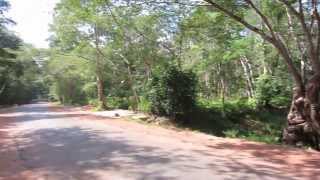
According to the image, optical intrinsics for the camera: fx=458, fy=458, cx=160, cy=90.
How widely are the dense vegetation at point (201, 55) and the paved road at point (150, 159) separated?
3.50 m

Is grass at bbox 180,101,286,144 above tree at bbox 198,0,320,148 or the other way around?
the other way around

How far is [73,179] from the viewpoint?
9016 millimetres

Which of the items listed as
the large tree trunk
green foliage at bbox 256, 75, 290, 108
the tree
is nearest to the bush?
the tree

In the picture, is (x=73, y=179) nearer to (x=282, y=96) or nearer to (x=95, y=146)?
(x=95, y=146)

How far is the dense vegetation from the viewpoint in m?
14.8

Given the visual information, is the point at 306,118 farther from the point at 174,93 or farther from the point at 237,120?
the point at 237,120

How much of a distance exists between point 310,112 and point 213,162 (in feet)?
17.3

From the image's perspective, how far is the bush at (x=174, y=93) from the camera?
2056cm

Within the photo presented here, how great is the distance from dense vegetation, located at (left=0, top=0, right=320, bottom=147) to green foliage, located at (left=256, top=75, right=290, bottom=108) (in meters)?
0.07

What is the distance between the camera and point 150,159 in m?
10.7

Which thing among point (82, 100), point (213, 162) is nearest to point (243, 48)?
point (213, 162)

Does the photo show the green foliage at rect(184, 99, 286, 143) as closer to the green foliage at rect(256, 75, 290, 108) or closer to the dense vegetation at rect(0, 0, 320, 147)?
the dense vegetation at rect(0, 0, 320, 147)

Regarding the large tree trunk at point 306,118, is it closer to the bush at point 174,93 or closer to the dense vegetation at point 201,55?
the dense vegetation at point 201,55

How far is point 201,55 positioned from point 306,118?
18.1 metres
